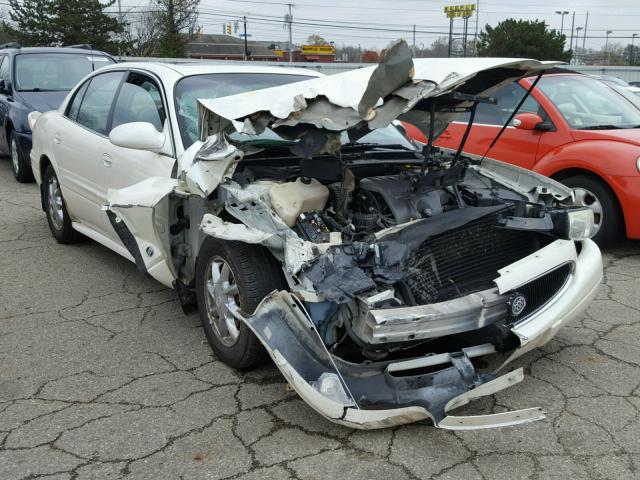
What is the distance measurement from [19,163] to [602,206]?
7763 millimetres

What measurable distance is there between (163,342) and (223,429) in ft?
3.66

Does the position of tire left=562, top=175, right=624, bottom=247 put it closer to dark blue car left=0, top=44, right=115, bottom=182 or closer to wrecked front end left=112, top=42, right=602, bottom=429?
wrecked front end left=112, top=42, right=602, bottom=429

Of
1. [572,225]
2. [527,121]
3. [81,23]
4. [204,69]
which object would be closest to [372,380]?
[572,225]

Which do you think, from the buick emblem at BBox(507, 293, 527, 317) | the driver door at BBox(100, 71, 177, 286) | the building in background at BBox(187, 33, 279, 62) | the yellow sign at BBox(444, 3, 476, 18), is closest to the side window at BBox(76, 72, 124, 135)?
the driver door at BBox(100, 71, 177, 286)

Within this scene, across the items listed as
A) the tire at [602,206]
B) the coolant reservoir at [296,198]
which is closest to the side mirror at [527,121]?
the tire at [602,206]

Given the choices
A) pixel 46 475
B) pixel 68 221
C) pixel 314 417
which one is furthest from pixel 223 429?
pixel 68 221

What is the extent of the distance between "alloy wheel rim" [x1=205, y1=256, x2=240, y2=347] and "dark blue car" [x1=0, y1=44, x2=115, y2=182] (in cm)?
641

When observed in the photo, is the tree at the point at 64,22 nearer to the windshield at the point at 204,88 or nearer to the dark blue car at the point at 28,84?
the dark blue car at the point at 28,84

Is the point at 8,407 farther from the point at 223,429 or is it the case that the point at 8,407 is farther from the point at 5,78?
the point at 5,78

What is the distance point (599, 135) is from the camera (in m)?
5.77

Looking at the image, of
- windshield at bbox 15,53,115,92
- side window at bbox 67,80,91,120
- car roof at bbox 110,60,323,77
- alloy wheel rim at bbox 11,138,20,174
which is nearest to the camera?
car roof at bbox 110,60,323,77

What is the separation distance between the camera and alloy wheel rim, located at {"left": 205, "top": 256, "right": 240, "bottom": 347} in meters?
3.36

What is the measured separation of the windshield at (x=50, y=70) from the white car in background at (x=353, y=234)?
5624mm

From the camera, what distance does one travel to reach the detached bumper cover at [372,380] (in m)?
2.58
